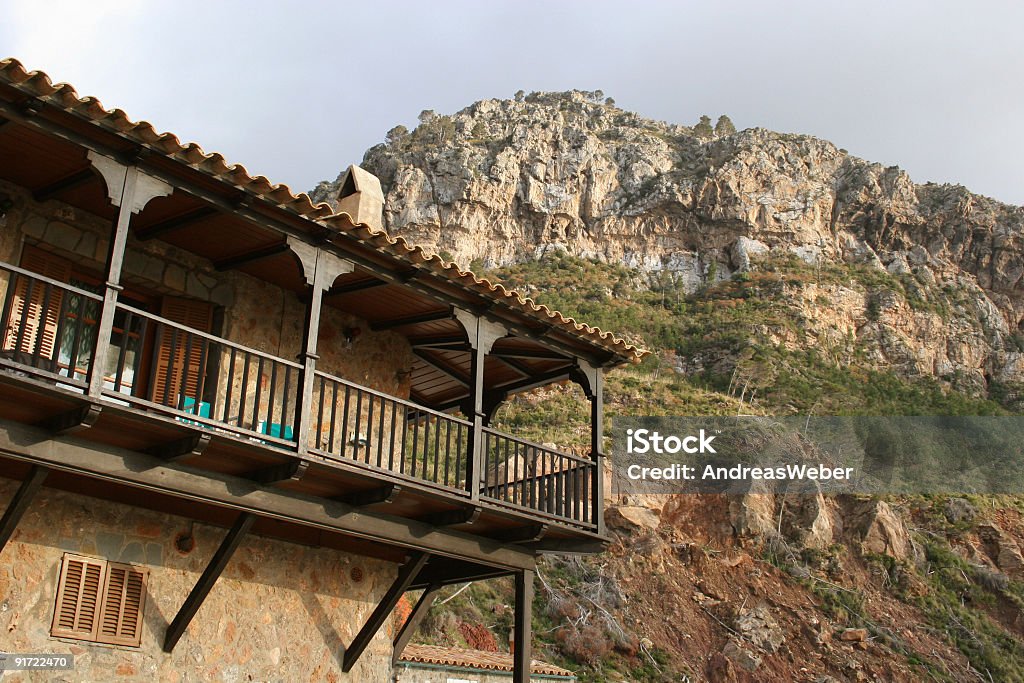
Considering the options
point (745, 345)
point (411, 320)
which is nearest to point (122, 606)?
point (411, 320)

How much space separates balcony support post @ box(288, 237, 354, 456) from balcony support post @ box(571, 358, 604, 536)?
3731 millimetres

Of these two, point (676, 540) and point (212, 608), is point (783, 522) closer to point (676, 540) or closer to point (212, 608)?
point (676, 540)

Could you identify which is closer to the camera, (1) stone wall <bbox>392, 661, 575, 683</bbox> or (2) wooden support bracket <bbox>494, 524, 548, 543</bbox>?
(2) wooden support bracket <bbox>494, 524, 548, 543</bbox>

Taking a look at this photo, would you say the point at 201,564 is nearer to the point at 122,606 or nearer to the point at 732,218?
the point at 122,606

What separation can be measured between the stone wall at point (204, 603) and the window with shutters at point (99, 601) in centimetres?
7

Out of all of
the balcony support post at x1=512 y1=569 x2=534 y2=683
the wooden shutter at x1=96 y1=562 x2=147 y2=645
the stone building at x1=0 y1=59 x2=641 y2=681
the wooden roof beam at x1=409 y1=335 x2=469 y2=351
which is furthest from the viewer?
the wooden roof beam at x1=409 y1=335 x2=469 y2=351

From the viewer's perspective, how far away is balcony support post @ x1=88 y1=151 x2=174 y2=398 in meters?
7.95

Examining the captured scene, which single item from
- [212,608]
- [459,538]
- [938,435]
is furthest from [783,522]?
[212,608]

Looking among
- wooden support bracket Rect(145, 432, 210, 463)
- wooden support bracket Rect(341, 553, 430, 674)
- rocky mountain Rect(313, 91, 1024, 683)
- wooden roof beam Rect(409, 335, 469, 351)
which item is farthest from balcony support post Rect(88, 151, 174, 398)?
rocky mountain Rect(313, 91, 1024, 683)

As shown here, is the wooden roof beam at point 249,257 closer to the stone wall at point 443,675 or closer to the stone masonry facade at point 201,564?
the stone masonry facade at point 201,564

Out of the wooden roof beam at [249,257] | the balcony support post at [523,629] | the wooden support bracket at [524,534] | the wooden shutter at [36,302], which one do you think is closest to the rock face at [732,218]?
the balcony support post at [523,629]

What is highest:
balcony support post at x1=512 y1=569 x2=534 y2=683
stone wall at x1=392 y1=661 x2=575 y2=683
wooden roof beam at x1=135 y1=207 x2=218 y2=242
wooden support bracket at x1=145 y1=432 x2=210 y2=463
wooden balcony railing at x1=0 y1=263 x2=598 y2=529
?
wooden roof beam at x1=135 y1=207 x2=218 y2=242

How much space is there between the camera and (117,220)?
27.6 feet

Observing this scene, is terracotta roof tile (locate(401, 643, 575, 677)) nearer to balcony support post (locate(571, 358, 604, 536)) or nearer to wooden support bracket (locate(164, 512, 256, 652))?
balcony support post (locate(571, 358, 604, 536))
